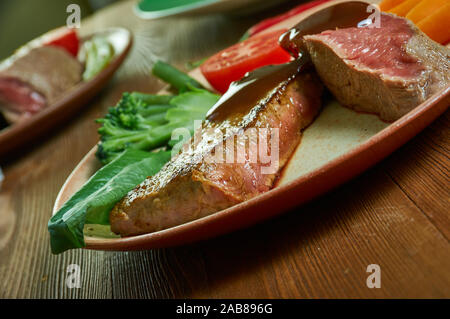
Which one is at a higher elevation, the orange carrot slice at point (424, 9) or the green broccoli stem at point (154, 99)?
the orange carrot slice at point (424, 9)

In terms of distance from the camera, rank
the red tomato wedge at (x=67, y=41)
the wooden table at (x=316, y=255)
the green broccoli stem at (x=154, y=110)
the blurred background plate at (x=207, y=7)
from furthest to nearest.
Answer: the red tomato wedge at (x=67, y=41), the blurred background plate at (x=207, y=7), the green broccoli stem at (x=154, y=110), the wooden table at (x=316, y=255)

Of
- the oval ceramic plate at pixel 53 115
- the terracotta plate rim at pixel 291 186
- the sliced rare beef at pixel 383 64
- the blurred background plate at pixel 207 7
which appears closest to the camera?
the terracotta plate rim at pixel 291 186

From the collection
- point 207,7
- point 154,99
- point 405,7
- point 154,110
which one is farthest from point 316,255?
point 207,7

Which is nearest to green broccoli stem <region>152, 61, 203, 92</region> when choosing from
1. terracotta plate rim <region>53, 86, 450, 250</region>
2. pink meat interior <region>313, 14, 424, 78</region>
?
pink meat interior <region>313, 14, 424, 78</region>

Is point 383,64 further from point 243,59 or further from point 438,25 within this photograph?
point 243,59

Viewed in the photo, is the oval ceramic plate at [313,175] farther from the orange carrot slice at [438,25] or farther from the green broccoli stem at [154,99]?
the green broccoli stem at [154,99]

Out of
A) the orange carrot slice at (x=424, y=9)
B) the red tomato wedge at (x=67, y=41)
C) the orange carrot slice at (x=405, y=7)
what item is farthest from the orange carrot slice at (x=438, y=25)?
the red tomato wedge at (x=67, y=41)

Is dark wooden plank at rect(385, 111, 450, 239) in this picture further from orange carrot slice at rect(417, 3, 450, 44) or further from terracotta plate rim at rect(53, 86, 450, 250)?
orange carrot slice at rect(417, 3, 450, 44)

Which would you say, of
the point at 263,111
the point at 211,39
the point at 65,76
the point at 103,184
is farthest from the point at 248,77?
the point at 65,76

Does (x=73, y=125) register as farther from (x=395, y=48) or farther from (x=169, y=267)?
(x=395, y=48)
